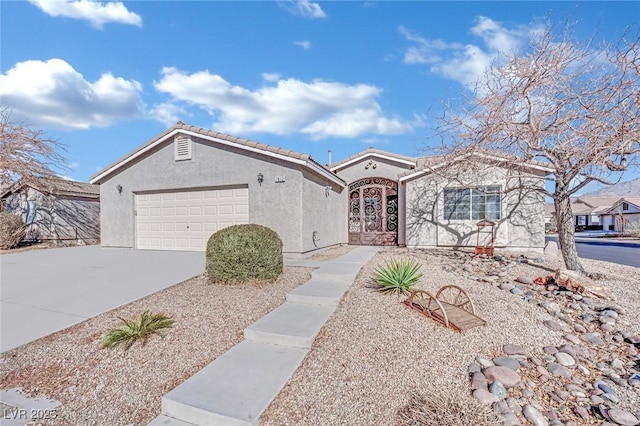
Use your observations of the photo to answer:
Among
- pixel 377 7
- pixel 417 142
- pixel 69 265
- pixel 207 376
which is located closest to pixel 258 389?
pixel 207 376

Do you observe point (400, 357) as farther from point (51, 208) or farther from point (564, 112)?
point (51, 208)

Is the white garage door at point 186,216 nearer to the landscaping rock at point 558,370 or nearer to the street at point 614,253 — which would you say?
the landscaping rock at point 558,370

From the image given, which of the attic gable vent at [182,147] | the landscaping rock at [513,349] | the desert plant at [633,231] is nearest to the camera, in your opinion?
the landscaping rock at [513,349]

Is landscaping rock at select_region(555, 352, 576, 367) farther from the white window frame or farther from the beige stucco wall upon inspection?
the white window frame

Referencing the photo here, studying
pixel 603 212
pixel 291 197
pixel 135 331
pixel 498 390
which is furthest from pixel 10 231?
pixel 603 212

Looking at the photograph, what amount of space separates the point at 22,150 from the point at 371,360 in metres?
20.4

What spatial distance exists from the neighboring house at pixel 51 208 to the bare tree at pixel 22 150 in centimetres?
58

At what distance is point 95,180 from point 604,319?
671 inches

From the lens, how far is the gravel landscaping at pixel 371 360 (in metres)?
3.07

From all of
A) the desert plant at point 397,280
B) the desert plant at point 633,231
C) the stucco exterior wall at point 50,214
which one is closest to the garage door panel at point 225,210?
the desert plant at point 397,280

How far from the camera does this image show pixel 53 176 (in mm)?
16922

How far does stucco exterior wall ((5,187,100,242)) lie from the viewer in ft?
55.3

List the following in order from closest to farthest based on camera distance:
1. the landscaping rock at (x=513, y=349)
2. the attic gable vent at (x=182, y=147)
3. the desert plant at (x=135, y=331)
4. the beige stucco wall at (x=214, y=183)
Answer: the landscaping rock at (x=513, y=349) → the desert plant at (x=135, y=331) → the beige stucco wall at (x=214, y=183) → the attic gable vent at (x=182, y=147)

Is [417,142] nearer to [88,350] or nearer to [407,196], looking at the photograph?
[407,196]
